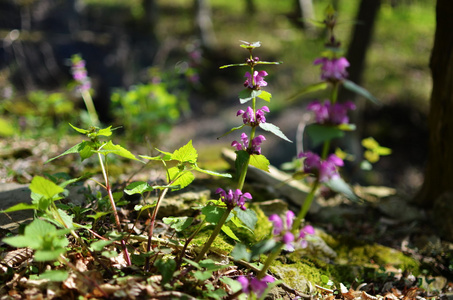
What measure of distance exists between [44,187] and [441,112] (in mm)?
3211

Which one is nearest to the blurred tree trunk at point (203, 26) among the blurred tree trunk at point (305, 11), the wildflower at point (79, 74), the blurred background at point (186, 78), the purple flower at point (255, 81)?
the blurred background at point (186, 78)

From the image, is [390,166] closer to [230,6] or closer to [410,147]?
[410,147]

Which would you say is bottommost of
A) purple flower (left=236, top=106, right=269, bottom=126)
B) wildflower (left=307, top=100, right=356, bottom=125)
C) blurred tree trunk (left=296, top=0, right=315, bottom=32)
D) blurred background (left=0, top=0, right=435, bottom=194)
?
blurred background (left=0, top=0, right=435, bottom=194)

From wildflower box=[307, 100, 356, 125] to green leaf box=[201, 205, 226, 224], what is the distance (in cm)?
62

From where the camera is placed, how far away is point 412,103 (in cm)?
849

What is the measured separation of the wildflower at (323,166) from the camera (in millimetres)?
1335

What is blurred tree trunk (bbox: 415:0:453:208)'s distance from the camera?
10.1 ft

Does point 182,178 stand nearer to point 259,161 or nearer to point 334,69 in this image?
point 259,161

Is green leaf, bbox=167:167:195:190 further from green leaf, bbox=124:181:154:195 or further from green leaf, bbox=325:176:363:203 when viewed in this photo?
green leaf, bbox=325:176:363:203

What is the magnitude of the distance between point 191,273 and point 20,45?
8539 millimetres

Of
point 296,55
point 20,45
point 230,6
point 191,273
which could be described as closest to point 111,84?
point 20,45

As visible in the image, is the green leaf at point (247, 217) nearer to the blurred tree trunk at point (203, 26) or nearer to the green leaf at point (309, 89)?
the green leaf at point (309, 89)

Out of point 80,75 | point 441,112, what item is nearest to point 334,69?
point 441,112

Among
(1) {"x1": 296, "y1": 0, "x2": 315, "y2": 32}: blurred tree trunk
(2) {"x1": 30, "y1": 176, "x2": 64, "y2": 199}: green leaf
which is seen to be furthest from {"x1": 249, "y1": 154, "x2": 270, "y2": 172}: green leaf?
(1) {"x1": 296, "y1": 0, "x2": 315, "y2": 32}: blurred tree trunk
